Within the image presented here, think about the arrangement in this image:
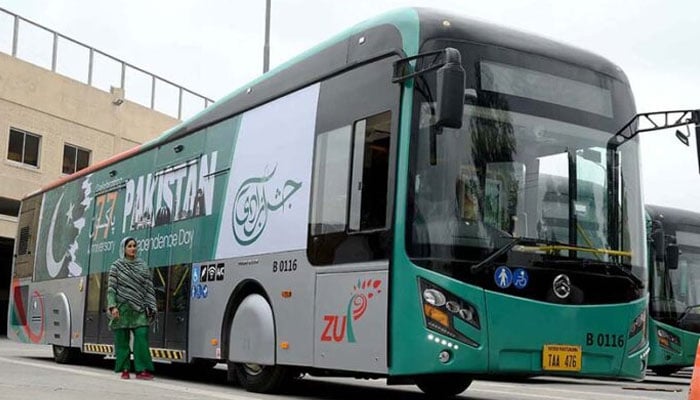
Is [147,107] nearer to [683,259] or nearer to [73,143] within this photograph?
[73,143]

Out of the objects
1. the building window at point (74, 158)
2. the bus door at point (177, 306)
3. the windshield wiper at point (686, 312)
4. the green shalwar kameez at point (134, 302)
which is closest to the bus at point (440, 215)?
the bus door at point (177, 306)

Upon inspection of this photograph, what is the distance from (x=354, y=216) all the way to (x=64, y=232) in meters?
9.20

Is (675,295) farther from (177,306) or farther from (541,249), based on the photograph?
(541,249)

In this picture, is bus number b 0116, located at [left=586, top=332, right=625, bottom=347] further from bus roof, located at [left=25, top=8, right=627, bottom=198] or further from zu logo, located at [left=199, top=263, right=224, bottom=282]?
zu logo, located at [left=199, top=263, right=224, bottom=282]

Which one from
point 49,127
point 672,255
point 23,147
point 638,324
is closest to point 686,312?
point 672,255

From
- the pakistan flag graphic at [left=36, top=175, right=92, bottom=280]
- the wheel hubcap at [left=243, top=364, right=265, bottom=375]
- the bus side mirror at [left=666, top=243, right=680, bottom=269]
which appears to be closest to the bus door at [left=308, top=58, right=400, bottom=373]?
the wheel hubcap at [left=243, top=364, right=265, bottom=375]

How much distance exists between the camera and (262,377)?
938 centimetres

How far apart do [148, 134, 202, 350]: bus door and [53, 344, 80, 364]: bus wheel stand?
425cm

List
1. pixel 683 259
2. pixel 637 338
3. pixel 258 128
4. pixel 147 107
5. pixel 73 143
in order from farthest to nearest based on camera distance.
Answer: pixel 147 107
pixel 73 143
pixel 683 259
pixel 258 128
pixel 637 338

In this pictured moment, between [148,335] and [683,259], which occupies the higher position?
[683,259]

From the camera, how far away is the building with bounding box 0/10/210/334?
104 ft

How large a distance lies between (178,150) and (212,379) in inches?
118

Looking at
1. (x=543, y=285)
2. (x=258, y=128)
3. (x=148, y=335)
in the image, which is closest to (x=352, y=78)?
(x=258, y=128)

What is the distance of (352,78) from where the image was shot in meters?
8.41
